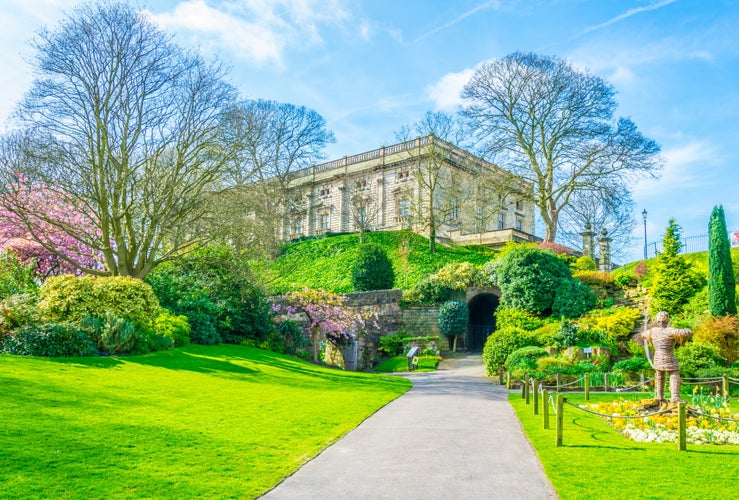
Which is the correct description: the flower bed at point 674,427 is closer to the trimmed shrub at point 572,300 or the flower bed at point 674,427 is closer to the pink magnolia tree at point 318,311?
the trimmed shrub at point 572,300

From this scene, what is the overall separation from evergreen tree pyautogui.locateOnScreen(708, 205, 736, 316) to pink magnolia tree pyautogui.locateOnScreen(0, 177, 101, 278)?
2416 centimetres

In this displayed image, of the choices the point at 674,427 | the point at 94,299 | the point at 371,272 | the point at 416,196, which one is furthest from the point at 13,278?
the point at 416,196

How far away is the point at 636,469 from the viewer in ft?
26.1

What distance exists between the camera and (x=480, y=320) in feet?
119

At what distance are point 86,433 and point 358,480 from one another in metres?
4.09

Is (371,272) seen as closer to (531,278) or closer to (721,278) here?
(531,278)

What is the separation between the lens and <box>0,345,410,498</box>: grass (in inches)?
266

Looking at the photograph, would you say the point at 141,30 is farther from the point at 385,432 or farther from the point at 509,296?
the point at 509,296

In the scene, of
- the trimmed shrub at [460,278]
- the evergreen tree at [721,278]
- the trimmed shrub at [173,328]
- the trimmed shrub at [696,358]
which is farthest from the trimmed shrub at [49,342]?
the evergreen tree at [721,278]

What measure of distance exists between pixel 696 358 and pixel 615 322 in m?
5.84

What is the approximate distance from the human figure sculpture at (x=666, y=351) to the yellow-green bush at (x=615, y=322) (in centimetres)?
1228

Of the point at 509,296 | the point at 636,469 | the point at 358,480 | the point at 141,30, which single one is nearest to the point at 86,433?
the point at 358,480

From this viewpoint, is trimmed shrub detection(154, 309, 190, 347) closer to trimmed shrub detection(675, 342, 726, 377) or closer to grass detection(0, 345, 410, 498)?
grass detection(0, 345, 410, 498)

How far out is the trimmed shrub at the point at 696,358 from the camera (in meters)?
18.2
